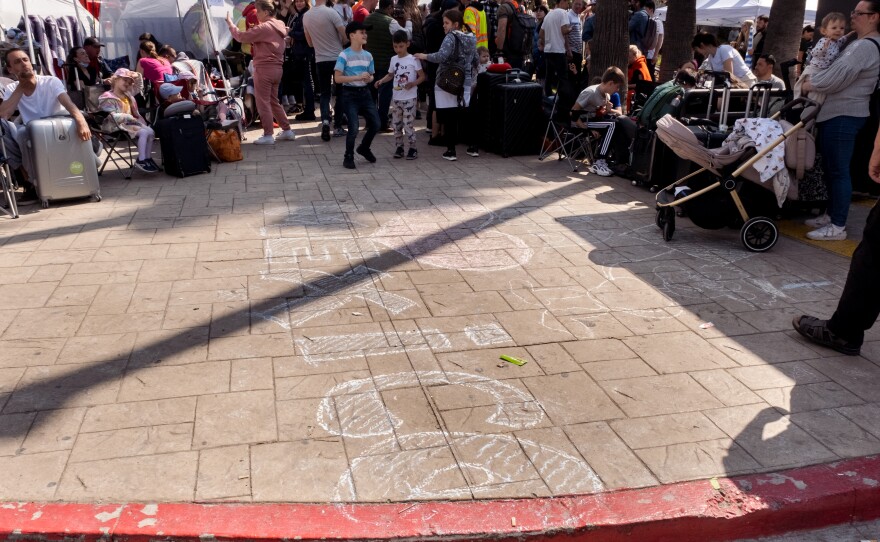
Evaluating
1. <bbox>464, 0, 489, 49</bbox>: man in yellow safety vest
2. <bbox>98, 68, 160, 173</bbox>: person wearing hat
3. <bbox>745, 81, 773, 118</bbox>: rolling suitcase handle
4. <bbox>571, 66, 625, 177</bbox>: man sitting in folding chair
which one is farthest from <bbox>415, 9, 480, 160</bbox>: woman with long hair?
<bbox>98, 68, 160, 173</bbox>: person wearing hat

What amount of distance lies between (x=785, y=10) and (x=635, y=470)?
1061 cm

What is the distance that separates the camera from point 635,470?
11.2ft

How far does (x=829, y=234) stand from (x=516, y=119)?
4.54 meters

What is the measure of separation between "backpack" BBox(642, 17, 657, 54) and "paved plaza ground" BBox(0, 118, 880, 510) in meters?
6.92

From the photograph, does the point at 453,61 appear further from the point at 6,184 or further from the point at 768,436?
the point at 768,436

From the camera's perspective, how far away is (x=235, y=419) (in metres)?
3.76

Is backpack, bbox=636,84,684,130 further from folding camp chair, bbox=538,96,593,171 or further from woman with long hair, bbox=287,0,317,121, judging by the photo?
woman with long hair, bbox=287,0,317,121

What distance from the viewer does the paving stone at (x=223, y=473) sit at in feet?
10.5

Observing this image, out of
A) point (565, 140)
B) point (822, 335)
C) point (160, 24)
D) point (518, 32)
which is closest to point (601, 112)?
point (565, 140)

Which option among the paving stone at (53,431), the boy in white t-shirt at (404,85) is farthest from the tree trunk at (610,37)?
the paving stone at (53,431)

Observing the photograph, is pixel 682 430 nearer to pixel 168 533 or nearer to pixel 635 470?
pixel 635 470

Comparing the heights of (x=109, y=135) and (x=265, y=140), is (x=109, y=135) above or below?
above

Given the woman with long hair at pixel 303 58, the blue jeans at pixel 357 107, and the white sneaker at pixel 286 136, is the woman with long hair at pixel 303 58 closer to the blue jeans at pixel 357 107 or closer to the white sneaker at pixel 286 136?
the white sneaker at pixel 286 136

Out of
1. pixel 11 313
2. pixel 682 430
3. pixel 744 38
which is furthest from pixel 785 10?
pixel 11 313
